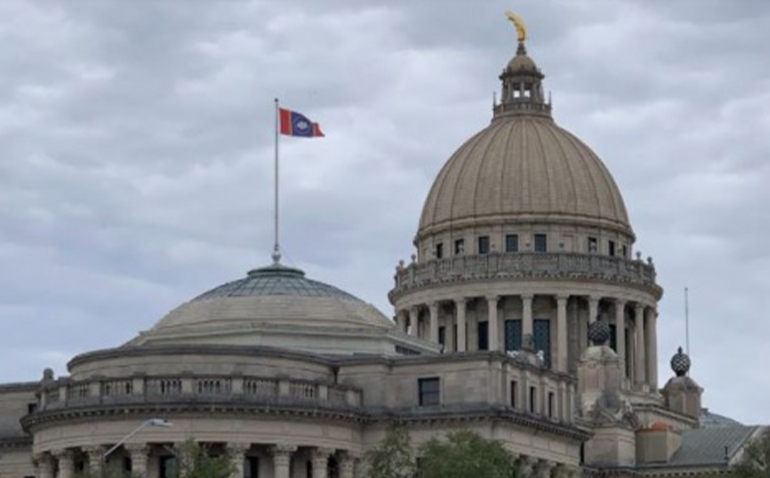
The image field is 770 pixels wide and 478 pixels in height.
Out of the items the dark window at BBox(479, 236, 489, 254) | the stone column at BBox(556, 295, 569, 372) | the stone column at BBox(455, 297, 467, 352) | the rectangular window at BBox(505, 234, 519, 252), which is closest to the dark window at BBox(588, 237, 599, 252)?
the stone column at BBox(556, 295, 569, 372)

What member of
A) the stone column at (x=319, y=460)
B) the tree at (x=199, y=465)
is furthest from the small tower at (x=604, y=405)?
the tree at (x=199, y=465)

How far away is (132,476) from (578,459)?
35500 millimetres

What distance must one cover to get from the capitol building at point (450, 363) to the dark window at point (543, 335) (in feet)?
0.53

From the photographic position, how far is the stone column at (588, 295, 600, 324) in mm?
171000

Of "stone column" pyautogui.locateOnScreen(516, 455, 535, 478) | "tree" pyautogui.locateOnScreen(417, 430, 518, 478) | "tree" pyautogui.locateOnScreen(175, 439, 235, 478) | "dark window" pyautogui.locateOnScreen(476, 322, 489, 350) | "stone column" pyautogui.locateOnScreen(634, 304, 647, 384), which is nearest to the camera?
"tree" pyautogui.locateOnScreen(175, 439, 235, 478)

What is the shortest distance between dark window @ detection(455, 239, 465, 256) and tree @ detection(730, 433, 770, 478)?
142 ft

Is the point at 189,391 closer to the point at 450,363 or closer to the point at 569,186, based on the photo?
the point at 450,363

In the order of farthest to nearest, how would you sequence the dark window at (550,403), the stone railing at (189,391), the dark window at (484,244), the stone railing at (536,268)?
the dark window at (484,244)
the stone railing at (536,268)
the dark window at (550,403)
the stone railing at (189,391)

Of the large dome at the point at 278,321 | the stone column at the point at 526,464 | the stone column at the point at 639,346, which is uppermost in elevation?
the stone column at the point at 639,346

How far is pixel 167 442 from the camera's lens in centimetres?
12250

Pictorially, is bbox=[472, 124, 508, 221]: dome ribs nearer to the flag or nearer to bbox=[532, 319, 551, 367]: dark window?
bbox=[532, 319, 551, 367]: dark window

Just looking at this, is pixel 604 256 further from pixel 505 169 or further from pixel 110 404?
pixel 110 404

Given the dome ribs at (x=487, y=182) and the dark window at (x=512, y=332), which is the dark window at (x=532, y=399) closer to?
the dark window at (x=512, y=332)

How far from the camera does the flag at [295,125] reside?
140m
